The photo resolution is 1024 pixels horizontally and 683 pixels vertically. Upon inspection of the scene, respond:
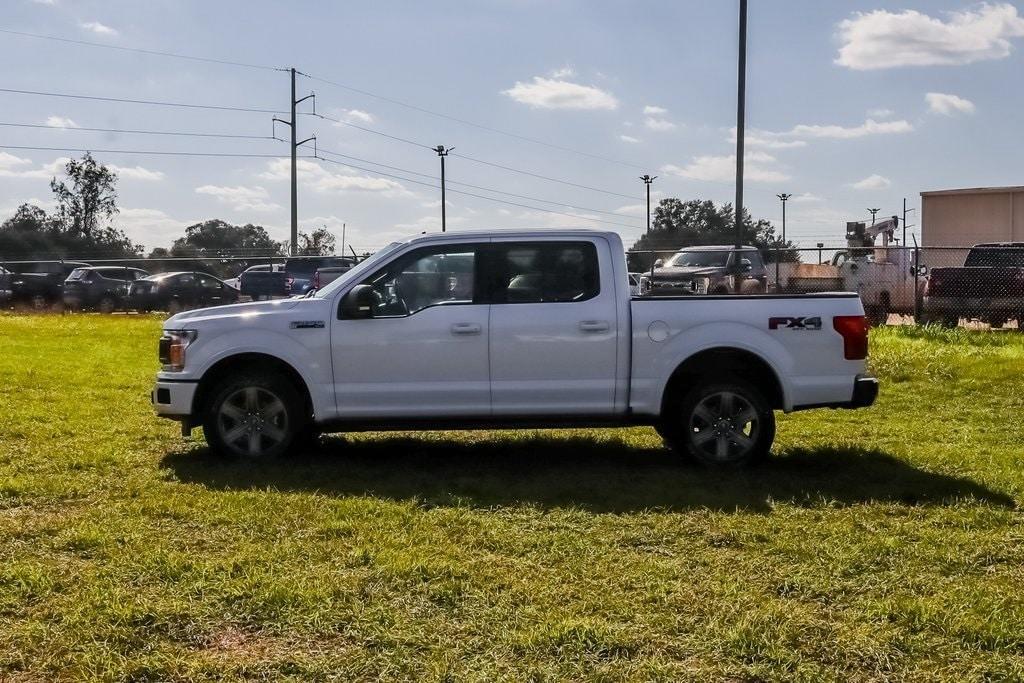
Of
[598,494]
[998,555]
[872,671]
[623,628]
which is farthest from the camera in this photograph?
[598,494]

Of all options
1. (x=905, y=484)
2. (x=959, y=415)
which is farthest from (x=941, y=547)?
(x=959, y=415)

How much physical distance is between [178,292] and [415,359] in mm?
25122

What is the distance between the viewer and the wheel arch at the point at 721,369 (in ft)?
27.8

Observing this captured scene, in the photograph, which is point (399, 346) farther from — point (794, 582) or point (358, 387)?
point (794, 582)

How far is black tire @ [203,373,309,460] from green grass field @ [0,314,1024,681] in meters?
0.22

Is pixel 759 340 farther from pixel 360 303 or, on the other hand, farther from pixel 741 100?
pixel 741 100

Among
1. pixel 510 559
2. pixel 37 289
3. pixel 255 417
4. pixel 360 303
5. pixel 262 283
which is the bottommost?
pixel 510 559

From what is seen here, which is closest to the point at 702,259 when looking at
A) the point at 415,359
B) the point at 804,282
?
the point at 804,282

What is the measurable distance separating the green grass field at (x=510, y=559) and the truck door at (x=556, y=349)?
0.54m

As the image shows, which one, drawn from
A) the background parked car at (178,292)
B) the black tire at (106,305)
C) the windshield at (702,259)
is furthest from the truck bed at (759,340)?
the black tire at (106,305)

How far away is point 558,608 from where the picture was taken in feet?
16.2

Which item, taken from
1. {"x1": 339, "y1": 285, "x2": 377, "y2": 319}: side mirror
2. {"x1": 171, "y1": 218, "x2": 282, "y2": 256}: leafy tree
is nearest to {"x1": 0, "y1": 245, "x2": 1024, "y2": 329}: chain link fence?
{"x1": 339, "y1": 285, "x2": 377, "y2": 319}: side mirror

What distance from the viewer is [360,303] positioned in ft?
27.6

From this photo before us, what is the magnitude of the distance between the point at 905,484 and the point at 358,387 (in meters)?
3.98
